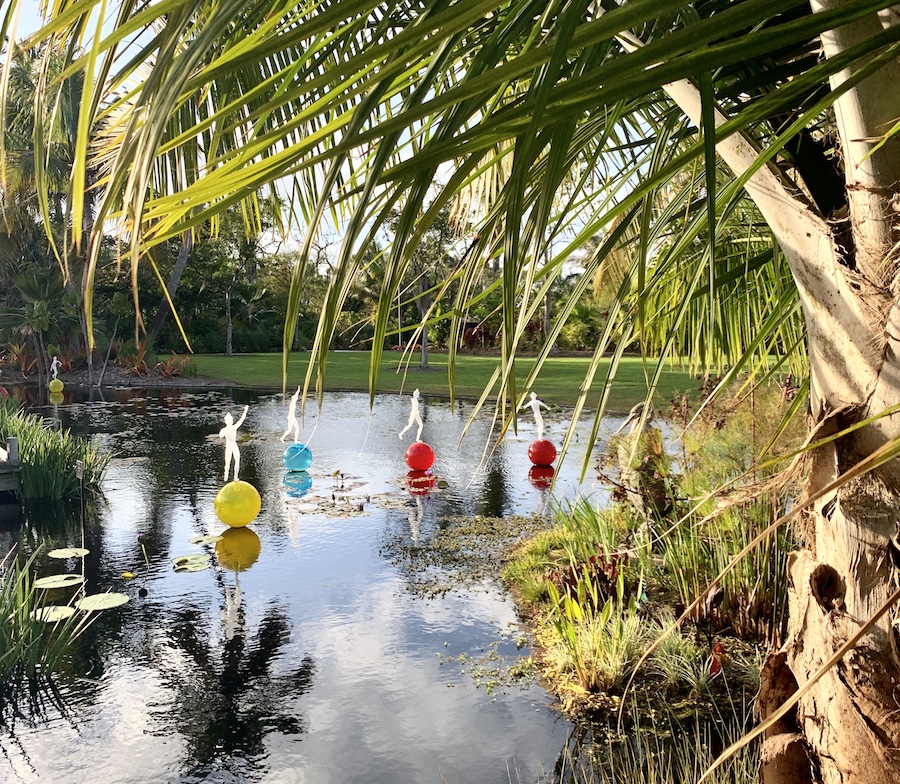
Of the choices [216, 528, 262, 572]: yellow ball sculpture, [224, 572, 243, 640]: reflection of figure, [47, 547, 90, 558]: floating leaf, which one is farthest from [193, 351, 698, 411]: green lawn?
[224, 572, 243, 640]: reflection of figure

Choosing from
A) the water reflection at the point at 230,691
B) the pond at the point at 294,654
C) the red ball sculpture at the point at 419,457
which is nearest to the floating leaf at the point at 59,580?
the pond at the point at 294,654

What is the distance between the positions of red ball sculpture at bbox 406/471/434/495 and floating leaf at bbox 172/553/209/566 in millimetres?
2838

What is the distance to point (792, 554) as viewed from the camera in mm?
1202

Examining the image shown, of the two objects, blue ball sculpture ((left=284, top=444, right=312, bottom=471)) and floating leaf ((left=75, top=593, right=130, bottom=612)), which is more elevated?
blue ball sculpture ((left=284, top=444, right=312, bottom=471))

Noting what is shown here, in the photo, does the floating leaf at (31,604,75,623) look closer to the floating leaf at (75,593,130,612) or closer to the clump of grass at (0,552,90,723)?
the floating leaf at (75,593,130,612)

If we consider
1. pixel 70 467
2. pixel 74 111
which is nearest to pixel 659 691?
pixel 70 467

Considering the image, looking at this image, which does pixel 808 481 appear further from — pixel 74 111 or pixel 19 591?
pixel 74 111

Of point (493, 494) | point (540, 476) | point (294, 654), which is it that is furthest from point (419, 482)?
point (294, 654)

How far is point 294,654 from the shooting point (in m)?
4.89

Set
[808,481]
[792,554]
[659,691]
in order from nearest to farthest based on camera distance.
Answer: [808,481], [792,554], [659,691]

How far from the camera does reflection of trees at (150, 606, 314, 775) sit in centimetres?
390

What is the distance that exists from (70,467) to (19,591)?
188 inches

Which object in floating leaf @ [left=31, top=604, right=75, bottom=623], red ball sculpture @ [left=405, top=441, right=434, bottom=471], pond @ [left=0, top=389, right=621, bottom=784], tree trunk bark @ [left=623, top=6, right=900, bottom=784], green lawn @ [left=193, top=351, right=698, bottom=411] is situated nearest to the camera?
tree trunk bark @ [left=623, top=6, right=900, bottom=784]

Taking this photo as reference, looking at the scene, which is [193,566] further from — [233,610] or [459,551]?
[459,551]
